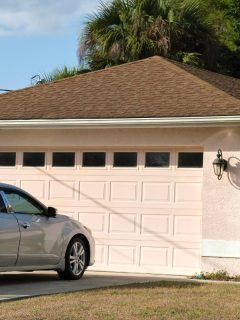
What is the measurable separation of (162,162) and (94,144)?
1373 millimetres

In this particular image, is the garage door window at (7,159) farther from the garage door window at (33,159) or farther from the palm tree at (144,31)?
the palm tree at (144,31)

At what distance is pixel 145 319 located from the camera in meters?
9.00

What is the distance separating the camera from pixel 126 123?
14953mm

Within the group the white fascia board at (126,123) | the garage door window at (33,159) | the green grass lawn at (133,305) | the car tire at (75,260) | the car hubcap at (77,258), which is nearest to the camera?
the green grass lawn at (133,305)

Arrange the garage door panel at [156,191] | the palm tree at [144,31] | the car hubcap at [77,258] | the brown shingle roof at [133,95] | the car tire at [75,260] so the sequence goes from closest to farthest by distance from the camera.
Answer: the car tire at [75,260] < the car hubcap at [77,258] < the brown shingle roof at [133,95] < the garage door panel at [156,191] < the palm tree at [144,31]

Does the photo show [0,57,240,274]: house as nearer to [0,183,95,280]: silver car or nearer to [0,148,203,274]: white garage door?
[0,148,203,274]: white garage door

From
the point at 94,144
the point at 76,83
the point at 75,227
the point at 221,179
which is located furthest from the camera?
the point at 76,83

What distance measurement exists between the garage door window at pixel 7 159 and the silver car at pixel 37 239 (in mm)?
3614

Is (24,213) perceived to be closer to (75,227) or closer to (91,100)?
(75,227)

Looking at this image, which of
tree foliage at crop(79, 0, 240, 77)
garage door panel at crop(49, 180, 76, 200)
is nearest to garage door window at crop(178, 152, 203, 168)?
garage door panel at crop(49, 180, 76, 200)

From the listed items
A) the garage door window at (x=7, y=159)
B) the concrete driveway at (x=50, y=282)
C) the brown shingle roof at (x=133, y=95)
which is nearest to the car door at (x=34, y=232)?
the concrete driveway at (x=50, y=282)

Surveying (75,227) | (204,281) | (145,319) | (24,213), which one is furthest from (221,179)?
(145,319)

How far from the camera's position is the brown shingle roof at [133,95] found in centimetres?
1498

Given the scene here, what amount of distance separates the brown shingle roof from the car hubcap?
2974 millimetres
